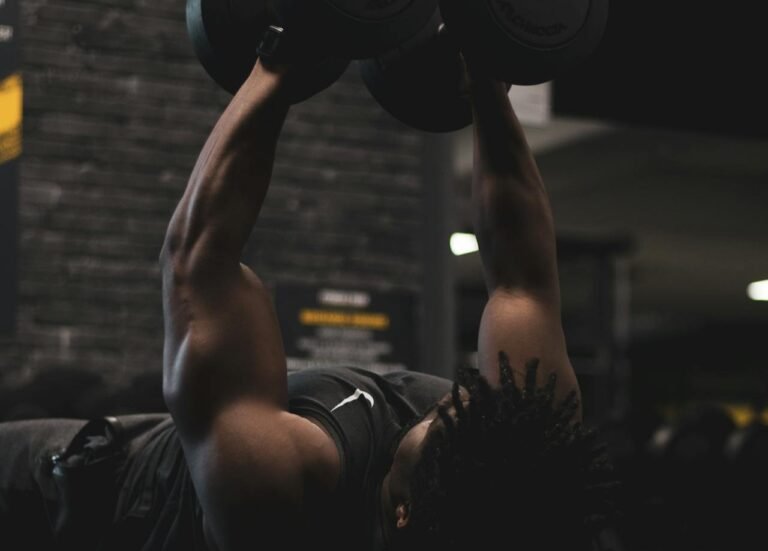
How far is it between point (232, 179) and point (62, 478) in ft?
1.95

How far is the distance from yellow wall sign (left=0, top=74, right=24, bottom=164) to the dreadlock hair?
6.12ft

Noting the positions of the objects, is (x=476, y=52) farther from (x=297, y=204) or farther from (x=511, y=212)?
(x=297, y=204)

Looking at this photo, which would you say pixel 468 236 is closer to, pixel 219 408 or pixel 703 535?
pixel 703 535

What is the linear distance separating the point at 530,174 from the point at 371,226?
1972 mm

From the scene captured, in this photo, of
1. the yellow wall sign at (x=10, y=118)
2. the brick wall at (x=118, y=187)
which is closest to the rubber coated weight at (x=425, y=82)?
the yellow wall sign at (x=10, y=118)

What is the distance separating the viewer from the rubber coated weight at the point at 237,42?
1.67m

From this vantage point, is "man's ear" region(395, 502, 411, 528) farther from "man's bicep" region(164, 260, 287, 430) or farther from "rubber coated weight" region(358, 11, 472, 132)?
"rubber coated weight" region(358, 11, 472, 132)

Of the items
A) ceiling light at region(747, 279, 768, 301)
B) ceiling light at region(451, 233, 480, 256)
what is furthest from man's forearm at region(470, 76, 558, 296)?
ceiling light at region(747, 279, 768, 301)

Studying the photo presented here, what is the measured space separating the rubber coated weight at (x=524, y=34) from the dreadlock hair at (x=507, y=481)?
14.9 inches

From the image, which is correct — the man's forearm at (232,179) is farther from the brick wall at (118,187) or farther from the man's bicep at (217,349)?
the brick wall at (118,187)

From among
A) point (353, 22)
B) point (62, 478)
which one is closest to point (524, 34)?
point (353, 22)

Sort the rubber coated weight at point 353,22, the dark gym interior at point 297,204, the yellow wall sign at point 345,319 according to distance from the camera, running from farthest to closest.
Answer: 1. the yellow wall sign at point 345,319
2. the dark gym interior at point 297,204
3. the rubber coated weight at point 353,22

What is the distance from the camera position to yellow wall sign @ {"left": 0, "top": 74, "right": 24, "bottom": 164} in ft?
10.5

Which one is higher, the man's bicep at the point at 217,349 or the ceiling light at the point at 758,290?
the man's bicep at the point at 217,349
